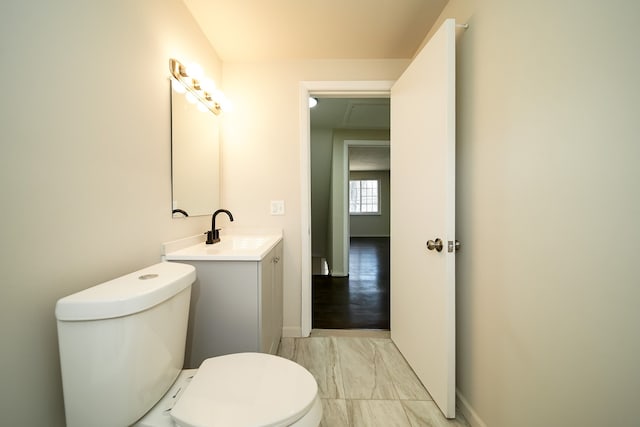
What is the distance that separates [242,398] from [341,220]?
122 inches

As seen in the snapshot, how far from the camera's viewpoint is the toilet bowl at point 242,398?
26.7 inches

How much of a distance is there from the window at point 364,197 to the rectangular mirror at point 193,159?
718 centimetres

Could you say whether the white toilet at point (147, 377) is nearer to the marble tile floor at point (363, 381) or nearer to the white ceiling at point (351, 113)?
the marble tile floor at point (363, 381)

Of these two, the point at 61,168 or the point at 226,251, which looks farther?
the point at 226,251

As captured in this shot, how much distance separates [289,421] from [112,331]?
1.72ft

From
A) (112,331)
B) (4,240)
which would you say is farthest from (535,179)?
(4,240)

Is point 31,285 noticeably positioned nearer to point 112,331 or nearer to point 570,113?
point 112,331

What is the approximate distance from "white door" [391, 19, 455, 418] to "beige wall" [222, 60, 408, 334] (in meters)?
0.64

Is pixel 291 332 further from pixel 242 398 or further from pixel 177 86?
pixel 177 86

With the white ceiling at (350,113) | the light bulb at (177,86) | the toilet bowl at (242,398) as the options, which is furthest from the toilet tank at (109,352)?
the white ceiling at (350,113)

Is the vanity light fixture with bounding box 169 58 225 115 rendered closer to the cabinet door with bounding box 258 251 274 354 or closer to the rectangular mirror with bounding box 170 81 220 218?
the rectangular mirror with bounding box 170 81 220 218

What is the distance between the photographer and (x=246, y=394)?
760mm

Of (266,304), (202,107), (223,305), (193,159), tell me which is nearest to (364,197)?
(202,107)

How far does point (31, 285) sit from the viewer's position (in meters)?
0.71
